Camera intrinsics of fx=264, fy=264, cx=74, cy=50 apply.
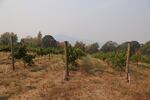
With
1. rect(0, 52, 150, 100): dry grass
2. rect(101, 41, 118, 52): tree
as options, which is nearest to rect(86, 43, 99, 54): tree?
rect(101, 41, 118, 52): tree

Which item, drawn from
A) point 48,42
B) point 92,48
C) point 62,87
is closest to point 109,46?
point 92,48

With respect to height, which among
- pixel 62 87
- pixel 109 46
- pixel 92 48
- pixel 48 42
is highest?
pixel 48 42

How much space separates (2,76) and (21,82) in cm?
283

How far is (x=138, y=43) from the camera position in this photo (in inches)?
4360

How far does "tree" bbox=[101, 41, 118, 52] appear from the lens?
113 metres

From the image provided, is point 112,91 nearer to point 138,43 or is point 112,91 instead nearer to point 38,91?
point 38,91

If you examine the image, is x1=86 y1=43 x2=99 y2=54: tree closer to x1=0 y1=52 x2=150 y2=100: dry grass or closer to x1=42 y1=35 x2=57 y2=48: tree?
x1=42 y1=35 x2=57 y2=48: tree

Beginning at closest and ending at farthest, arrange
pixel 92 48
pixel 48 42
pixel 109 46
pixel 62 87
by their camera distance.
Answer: pixel 62 87
pixel 48 42
pixel 92 48
pixel 109 46

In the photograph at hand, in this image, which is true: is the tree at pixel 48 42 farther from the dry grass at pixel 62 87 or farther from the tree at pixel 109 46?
the dry grass at pixel 62 87

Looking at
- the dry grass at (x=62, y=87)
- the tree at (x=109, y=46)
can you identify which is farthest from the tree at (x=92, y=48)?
the dry grass at (x=62, y=87)

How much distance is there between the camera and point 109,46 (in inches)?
4589

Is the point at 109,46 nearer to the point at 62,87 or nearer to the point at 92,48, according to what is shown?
the point at 92,48

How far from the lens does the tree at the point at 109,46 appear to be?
112738mm

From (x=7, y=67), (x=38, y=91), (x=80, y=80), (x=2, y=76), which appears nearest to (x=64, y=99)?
(x=38, y=91)
